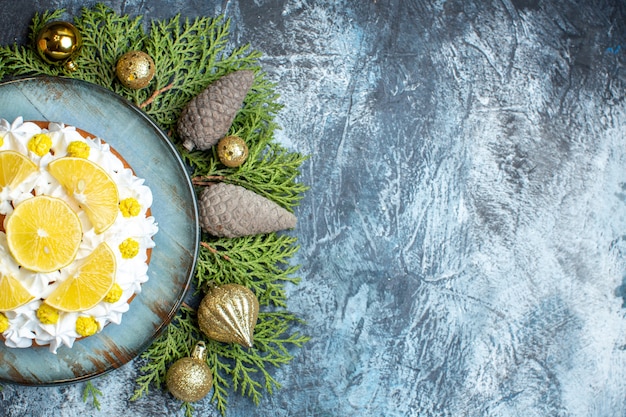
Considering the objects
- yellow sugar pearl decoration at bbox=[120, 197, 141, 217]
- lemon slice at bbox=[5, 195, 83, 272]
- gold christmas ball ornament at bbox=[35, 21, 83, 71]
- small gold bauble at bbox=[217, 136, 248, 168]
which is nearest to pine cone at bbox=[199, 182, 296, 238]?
small gold bauble at bbox=[217, 136, 248, 168]

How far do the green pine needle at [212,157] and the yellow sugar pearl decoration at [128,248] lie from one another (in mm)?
295

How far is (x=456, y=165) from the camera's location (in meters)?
1.61

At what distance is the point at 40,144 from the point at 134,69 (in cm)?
32

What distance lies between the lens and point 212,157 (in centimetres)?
153

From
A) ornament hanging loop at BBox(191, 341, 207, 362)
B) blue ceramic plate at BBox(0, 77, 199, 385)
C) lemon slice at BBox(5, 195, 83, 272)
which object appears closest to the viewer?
lemon slice at BBox(5, 195, 83, 272)

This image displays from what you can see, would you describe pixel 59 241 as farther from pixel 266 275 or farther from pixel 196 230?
pixel 266 275

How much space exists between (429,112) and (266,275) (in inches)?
23.6

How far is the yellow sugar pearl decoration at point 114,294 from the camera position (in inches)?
48.4

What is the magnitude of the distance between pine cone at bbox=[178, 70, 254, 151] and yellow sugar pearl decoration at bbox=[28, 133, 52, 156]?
335 millimetres

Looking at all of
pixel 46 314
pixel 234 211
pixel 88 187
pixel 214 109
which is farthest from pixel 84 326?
pixel 214 109

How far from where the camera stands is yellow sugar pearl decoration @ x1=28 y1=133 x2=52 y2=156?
1.20m

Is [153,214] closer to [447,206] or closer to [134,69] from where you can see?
[134,69]

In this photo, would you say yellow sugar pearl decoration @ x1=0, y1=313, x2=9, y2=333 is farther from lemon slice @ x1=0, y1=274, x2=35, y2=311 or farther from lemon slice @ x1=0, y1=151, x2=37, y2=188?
lemon slice @ x1=0, y1=151, x2=37, y2=188

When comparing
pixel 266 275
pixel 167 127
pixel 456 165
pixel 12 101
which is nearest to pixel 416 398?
pixel 266 275
